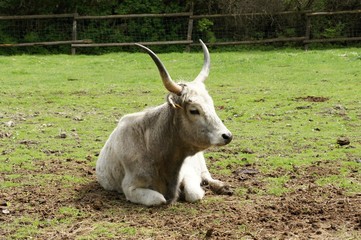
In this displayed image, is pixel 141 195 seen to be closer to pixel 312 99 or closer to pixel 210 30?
pixel 312 99

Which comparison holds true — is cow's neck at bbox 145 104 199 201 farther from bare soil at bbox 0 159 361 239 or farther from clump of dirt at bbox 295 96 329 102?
clump of dirt at bbox 295 96 329 102

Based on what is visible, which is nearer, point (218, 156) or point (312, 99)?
point (218, 156)

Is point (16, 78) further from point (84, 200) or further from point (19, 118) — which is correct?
point (84, 200)

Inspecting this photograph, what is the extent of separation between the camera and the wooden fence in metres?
28.9

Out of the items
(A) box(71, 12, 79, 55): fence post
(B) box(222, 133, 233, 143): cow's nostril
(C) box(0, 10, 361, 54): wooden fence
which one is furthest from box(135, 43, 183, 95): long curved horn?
(A) box(71, 12, 79, 55): fence post

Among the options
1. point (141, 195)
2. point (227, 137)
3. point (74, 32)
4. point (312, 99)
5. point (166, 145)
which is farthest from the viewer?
point (74, 32)

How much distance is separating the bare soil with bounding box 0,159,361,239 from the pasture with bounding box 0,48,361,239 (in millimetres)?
13

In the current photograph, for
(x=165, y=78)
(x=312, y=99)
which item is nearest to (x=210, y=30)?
(x=312, y=99)

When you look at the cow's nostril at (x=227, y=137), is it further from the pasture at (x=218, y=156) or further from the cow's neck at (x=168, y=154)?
the pasture at (x=218, y=156)

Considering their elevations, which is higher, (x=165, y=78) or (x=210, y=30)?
(x=165, y=78)

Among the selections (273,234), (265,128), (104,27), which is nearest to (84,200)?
(273,234)

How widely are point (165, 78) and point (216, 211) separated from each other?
165 cm

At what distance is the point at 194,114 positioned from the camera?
7449 millimetres

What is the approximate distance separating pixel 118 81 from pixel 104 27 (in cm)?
1053
